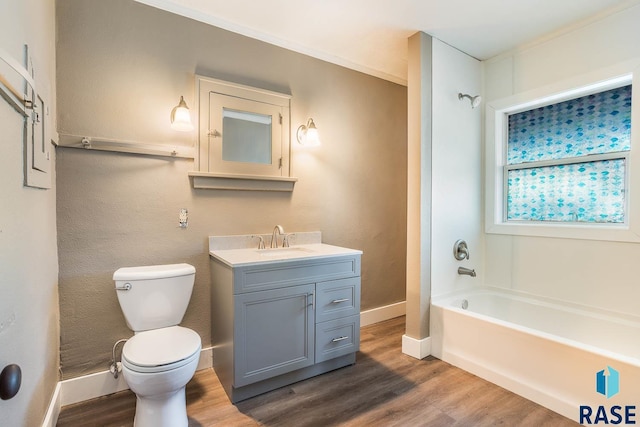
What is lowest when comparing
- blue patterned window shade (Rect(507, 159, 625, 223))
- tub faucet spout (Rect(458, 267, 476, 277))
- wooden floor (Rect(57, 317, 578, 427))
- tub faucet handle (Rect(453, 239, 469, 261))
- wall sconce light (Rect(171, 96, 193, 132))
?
wooden floor (Rect(57, 317, 578, 427))

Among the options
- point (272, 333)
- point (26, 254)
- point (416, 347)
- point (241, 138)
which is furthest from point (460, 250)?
point (26, 254)

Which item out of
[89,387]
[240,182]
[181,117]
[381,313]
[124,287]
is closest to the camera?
[124,287]

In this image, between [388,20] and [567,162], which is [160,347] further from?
[567,162]

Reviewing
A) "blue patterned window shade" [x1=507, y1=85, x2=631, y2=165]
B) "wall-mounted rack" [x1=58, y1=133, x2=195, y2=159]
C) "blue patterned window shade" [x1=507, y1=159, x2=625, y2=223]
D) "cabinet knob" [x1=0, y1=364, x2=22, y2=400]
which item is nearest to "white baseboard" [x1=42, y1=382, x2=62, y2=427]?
"cabinet knob" [x1=0, y1=364, x2=22, y2=400]

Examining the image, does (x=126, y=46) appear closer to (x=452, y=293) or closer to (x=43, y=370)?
(x=43, y=370)

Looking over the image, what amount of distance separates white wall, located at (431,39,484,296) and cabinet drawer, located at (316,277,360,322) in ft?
2.29

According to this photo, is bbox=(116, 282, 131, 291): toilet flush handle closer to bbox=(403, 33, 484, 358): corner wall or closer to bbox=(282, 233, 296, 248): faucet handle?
bbox=(282, 233, 296, 248): faucet handle

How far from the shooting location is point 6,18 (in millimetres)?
1028

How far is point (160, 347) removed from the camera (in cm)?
161

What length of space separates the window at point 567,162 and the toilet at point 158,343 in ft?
8.75

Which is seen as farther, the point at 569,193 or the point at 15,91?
the point at 569,193

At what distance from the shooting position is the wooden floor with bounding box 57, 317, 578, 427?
1.72 metres

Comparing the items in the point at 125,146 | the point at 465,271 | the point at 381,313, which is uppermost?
the point at 125,146

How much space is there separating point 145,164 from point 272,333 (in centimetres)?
139
